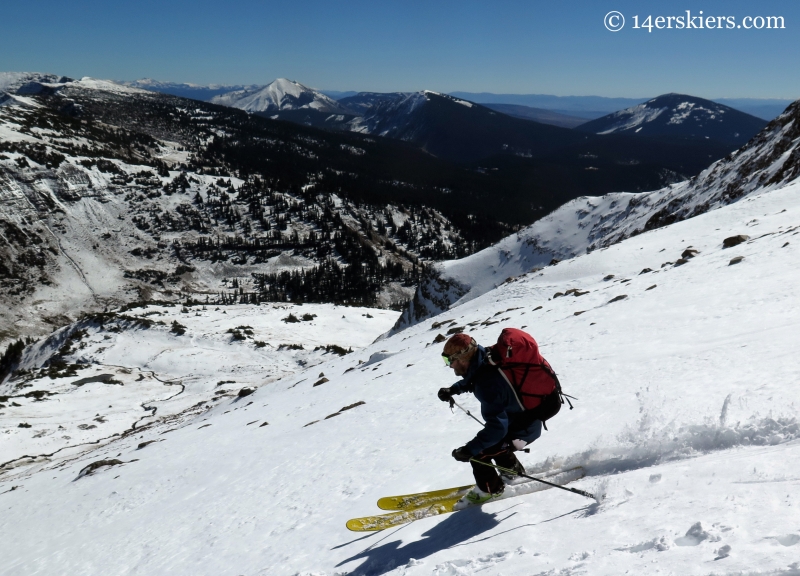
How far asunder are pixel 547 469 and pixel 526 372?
231cm

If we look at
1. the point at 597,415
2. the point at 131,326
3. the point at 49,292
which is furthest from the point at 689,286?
the point at 49,292

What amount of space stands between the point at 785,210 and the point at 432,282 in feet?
190

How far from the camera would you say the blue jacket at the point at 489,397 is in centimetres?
642

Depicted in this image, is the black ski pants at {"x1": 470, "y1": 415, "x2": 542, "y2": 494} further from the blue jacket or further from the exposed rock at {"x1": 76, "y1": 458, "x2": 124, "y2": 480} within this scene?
the exposed rock at {"x1": 76, "y1": 458, "x2": 124, "y2": 480}

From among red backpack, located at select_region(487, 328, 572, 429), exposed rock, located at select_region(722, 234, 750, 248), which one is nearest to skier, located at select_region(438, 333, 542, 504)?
red backpack, located at select_region(487, 328, 572, 429)

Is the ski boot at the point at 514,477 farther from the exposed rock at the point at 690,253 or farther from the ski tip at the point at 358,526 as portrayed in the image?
the exposed rock at the point at 690,253

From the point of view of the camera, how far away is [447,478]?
8.94m

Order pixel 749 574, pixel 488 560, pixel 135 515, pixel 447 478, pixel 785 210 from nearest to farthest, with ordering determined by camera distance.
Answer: pixel 749 574, pixel 488 560, pixel 447 478, pixel 135 515, pixel 785 210

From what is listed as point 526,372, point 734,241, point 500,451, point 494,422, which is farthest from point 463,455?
point 734,241

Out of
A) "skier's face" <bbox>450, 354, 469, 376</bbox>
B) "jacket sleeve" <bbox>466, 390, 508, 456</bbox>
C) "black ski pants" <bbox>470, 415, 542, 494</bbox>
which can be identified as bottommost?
"black ski pants" <bbox>470, 415, 542, 494</bbox>

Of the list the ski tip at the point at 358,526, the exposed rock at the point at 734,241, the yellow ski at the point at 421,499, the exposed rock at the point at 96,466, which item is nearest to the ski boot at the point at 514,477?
the yellow ski at the point at 421,499

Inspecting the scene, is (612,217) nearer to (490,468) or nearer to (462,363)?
(490,468)

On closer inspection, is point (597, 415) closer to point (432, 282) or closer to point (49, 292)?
point (432, 282)

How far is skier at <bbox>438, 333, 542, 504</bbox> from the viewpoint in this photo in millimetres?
6441
